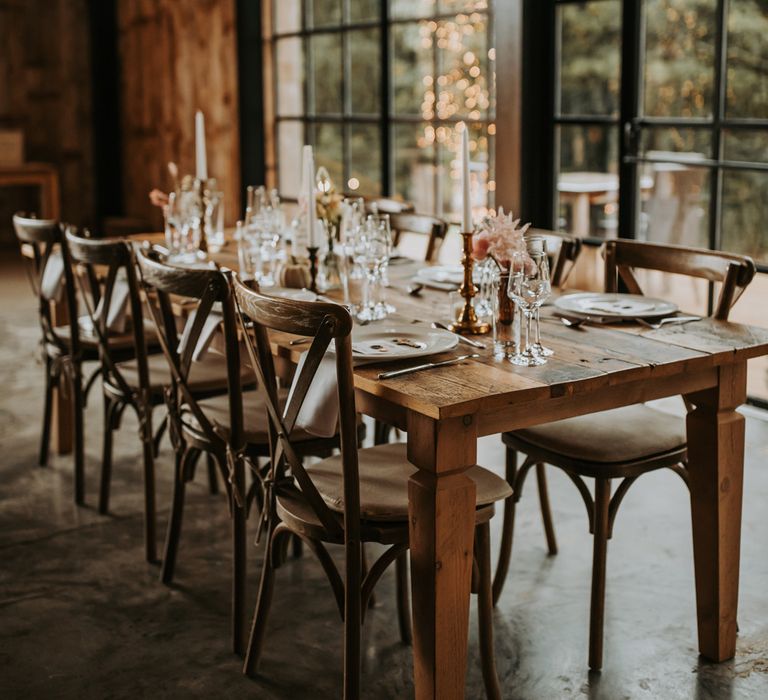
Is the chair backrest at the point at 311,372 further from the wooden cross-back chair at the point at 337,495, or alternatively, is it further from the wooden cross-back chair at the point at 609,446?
the wooden cross-back chair at the point at 609,446

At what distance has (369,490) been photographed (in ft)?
7.39

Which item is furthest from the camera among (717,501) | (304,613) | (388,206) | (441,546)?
(388,206)

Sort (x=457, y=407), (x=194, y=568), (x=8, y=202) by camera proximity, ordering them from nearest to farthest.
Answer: (x=457, y=407) → (x=194, y=568) → (x=8, y=202)

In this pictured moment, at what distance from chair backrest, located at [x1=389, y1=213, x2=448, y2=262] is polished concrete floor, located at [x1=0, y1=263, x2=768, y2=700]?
2.97ft

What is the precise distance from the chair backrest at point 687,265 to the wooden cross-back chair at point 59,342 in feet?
5.63

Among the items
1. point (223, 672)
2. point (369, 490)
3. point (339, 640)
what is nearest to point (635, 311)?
point (369, 490)

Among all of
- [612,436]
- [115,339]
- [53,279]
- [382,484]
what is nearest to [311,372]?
[382,484]

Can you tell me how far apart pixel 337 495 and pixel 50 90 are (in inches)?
315

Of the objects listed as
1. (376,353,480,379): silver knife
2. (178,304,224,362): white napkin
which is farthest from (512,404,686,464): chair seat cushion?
(178,304,224,362): white napkin

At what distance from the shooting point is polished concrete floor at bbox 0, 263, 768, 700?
240 centimetres

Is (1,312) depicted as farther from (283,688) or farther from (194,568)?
(283,688)

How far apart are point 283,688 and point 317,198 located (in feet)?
4.97

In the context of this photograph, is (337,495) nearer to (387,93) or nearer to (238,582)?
(238,582)

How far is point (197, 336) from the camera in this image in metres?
2.53
